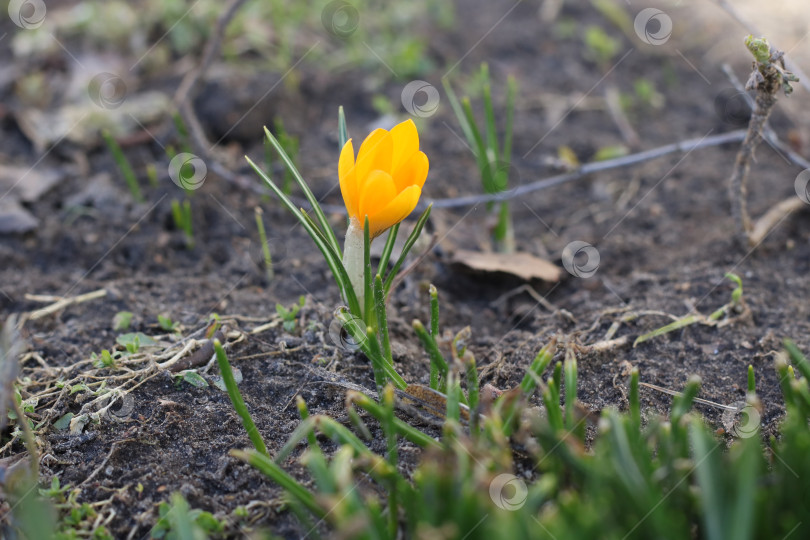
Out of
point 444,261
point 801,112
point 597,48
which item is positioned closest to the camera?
point 444,261

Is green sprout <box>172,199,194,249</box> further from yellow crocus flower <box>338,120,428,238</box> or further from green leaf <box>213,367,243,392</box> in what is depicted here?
yellow crocus flower <box>338,120,428,238</box>

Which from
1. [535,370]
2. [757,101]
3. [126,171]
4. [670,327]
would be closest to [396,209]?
[535,370]

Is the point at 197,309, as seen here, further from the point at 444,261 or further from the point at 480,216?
the point at 480,216

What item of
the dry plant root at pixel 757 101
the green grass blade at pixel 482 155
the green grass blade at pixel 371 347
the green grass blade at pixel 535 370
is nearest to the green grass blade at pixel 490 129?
the green grass blade at pixel 482 155

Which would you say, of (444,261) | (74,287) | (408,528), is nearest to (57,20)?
(74,287)

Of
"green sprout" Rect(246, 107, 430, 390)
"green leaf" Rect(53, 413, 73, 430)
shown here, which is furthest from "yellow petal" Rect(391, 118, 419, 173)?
"green leaf" Rect(53, 413, 73, 430)
